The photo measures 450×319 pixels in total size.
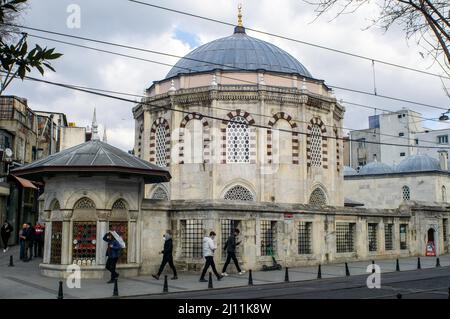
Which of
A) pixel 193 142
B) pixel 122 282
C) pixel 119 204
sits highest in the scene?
pixel 193 142

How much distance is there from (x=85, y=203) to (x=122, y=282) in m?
2.92

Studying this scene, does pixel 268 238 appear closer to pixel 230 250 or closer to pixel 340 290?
pixel 230 250

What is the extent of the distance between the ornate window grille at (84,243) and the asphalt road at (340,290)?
167 inches

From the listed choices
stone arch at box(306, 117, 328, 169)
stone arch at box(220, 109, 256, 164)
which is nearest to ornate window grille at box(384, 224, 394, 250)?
stone arch at box(306, 117, 328, 169)

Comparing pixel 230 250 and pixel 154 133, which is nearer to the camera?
pixel 230 250

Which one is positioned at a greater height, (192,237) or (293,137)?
(293,137)

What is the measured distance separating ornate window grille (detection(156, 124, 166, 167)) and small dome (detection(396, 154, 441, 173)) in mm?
21994

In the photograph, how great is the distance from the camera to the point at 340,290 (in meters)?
13.4

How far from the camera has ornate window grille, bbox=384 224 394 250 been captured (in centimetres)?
2545

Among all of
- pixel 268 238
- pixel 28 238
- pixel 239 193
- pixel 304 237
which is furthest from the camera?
pixel 239 193

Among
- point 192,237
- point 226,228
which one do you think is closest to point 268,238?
point 226,228

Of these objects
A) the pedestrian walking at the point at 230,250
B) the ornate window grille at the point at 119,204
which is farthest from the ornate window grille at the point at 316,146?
the ornate window grille at the point at 119,204

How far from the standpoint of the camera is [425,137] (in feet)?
210
